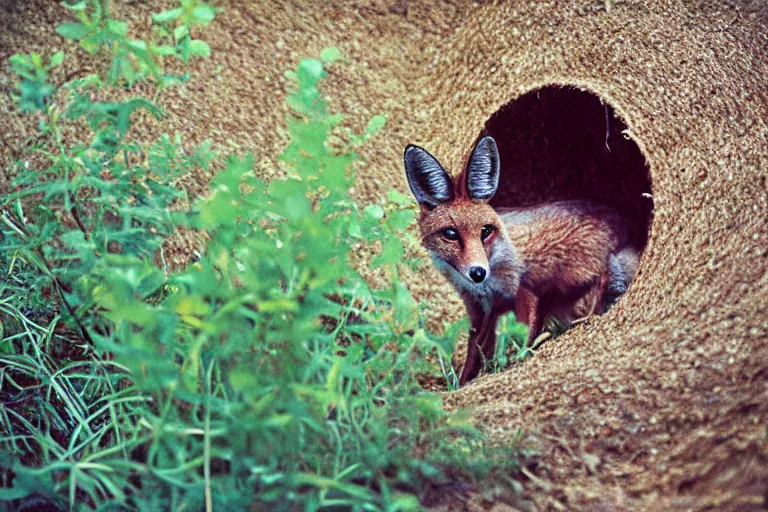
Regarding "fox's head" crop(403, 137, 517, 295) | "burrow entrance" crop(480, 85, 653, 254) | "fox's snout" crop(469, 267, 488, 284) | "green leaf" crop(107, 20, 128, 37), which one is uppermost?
"burrow entrance" crop(480, 85, 653, 254)

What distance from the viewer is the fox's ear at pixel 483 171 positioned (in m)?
2.42

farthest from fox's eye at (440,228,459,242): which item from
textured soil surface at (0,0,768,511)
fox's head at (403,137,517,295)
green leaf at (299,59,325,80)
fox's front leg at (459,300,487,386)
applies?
green leaf at (299,59,325,80)

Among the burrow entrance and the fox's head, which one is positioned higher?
the burrow entrance

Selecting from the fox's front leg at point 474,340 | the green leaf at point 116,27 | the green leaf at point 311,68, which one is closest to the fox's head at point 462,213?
the fox's front leg at point 474,340

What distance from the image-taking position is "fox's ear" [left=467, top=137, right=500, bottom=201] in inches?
95.4

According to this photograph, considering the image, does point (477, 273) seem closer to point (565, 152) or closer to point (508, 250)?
point (508, 250)

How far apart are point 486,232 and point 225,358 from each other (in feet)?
3.75

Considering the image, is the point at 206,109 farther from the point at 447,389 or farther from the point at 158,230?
the point at 447,389

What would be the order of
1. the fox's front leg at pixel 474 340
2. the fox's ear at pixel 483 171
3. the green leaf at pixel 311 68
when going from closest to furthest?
the green leaf at pixel 311 68
the fox's ear at pixel 483 171
the fox's front leg at pixel 474 340

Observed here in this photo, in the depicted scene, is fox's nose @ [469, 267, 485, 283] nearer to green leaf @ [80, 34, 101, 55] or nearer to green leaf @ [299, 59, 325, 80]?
green leaf @ [299, 59, 325, 80]

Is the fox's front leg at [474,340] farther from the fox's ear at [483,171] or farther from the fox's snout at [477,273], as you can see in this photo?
the fox's ear at [483,171]

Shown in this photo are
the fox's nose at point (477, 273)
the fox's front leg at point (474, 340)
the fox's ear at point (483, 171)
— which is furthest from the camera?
the fox's front leg at point (474, 340)

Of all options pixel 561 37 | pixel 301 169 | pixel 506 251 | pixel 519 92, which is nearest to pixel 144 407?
pixel 301 169

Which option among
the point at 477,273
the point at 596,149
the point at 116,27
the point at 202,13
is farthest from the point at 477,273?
the point at 116,27
